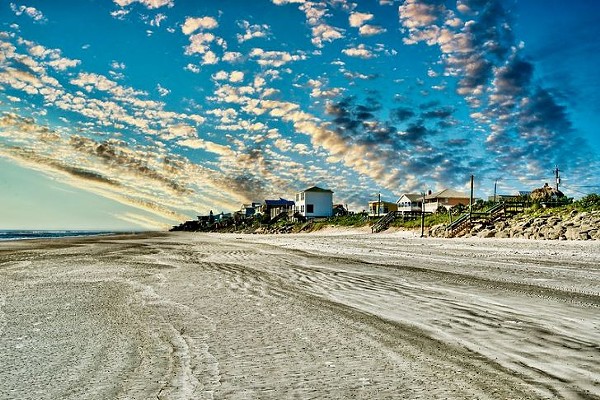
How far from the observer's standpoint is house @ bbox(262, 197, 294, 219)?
324ft

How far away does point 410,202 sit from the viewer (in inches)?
3610

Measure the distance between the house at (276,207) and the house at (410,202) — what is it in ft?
87.6

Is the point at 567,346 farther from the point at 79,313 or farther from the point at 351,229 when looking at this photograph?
the point at 351,229

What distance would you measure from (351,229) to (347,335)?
46.6 m

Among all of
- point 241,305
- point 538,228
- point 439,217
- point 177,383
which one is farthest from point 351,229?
point 177,383

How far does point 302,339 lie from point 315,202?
78.9 metres

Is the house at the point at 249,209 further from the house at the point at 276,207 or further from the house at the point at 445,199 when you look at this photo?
the house at the point at 445,199

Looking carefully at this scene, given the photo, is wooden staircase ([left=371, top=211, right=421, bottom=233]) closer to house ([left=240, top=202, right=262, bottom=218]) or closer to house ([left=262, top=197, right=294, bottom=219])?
house ([left=262, top=197, right=294, bottom=219])

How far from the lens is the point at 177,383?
304 cm

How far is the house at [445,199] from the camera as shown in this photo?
83125mm

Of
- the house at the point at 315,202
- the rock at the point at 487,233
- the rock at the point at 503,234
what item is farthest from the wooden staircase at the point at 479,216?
the house at the point at 315,202

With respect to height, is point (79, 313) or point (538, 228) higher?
point (538, 228)

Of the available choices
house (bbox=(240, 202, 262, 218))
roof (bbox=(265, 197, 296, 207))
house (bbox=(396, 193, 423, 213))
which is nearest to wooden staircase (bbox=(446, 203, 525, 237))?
house (bbox=(396, 193, 423, 213))

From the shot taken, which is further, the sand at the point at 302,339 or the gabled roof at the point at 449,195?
the gabled roof at the point at 449,195
